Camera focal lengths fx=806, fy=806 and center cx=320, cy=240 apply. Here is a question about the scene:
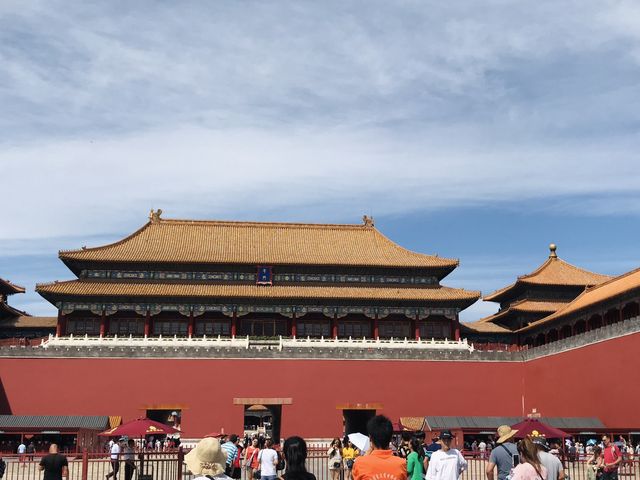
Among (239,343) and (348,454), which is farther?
(239,343)

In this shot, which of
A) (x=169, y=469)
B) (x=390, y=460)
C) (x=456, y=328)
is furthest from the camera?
(x=456, y=328)

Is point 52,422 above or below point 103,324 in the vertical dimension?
below

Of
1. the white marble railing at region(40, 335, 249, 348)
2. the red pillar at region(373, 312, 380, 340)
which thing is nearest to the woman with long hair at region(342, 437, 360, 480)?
the white marble railing at region(40, 335, 249, 348)

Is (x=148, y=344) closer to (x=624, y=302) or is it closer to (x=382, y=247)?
(x=382, y=247)

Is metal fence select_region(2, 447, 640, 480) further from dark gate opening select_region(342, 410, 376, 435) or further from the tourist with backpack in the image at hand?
dark gate opening select_region(342, 410, 376, 435)

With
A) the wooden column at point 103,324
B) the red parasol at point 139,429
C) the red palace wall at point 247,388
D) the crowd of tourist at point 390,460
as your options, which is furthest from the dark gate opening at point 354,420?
the crowd of tourist at point 390,460

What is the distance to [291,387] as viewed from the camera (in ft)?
130

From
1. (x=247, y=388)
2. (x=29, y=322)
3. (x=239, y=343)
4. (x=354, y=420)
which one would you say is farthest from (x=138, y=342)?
(x=354, y=420)

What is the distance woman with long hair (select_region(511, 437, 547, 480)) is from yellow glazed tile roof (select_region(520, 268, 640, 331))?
85.3ft

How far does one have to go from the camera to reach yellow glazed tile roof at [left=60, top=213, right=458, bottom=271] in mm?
44125

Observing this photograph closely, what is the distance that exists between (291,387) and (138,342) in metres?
7.88

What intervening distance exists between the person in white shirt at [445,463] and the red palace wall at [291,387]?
92.4ft

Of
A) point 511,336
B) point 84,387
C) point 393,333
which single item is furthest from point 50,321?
point 511,336

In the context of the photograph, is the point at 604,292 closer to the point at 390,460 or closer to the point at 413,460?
the point at 413,460
